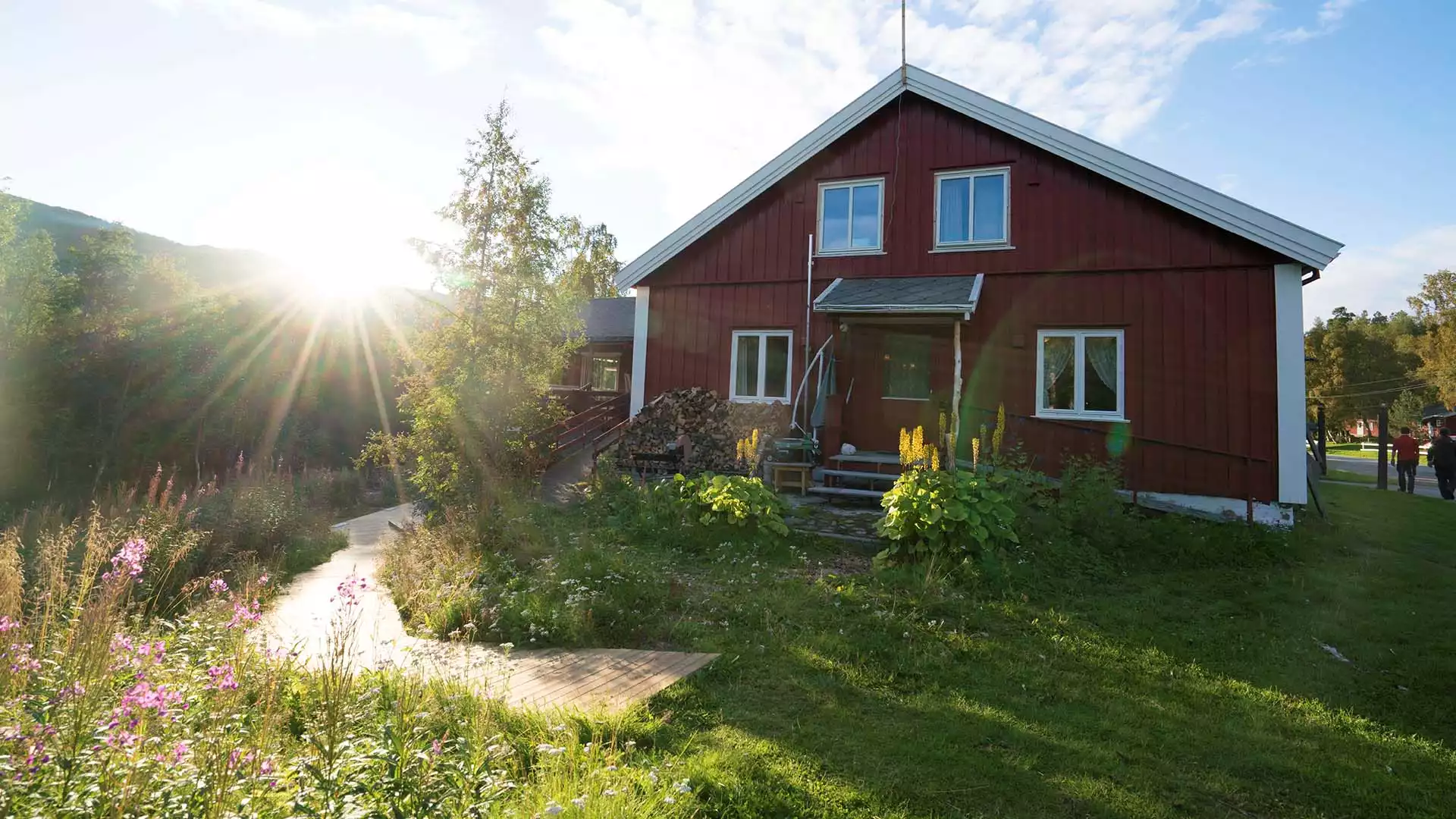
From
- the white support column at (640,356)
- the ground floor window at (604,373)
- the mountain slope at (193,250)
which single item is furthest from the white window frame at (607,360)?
the mountain slope at (193,250)

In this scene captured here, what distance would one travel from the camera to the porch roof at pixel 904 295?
10.4 metres

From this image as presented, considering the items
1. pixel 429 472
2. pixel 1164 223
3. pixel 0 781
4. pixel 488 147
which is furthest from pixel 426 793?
pixel 1164 223

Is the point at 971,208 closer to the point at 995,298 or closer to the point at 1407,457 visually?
the point at 995,298

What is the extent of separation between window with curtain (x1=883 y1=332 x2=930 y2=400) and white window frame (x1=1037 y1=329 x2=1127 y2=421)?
174cm

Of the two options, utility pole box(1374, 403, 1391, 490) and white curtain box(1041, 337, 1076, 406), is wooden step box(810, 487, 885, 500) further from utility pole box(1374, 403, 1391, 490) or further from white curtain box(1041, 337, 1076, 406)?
utility pole box(1374, 403, 1391, 490)

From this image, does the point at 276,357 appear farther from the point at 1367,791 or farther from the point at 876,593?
the point at 1367,791

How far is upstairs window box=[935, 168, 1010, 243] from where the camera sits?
11398 mm

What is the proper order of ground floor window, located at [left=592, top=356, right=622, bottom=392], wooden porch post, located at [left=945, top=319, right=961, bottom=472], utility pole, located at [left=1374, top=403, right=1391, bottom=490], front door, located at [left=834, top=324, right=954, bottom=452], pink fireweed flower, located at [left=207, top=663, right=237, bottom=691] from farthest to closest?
ground floor window, located at [left=592, top=356, right=622, bottom=392]
utility pole, located at [left=1374, top=403, right=1391, bottom=490]
front door, located at [left=834, top=324, right=954, bottom=452]
wooden porch post, located at [left=945, top=319, right=961, bottom=472]
pink fireweed flower, located at [left=207, top=663, right=237, bottom=691]

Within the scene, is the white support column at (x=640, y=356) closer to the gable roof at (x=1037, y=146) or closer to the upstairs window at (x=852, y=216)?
the gable roof at (x=1037, y=146)

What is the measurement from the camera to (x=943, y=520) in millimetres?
6855

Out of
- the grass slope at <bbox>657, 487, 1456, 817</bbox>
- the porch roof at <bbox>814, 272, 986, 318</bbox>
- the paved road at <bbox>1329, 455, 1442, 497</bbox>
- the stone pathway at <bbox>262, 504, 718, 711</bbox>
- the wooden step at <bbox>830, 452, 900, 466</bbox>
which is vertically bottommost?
the stone pathway at <bbox>262, 504, 718, 711</bbox>

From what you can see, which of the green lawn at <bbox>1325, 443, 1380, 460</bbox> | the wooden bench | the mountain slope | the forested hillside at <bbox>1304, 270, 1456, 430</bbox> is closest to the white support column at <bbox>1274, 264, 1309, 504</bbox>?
the wooden bench

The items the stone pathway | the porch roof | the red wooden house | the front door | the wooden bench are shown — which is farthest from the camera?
the front door

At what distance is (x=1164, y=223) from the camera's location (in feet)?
33.9
